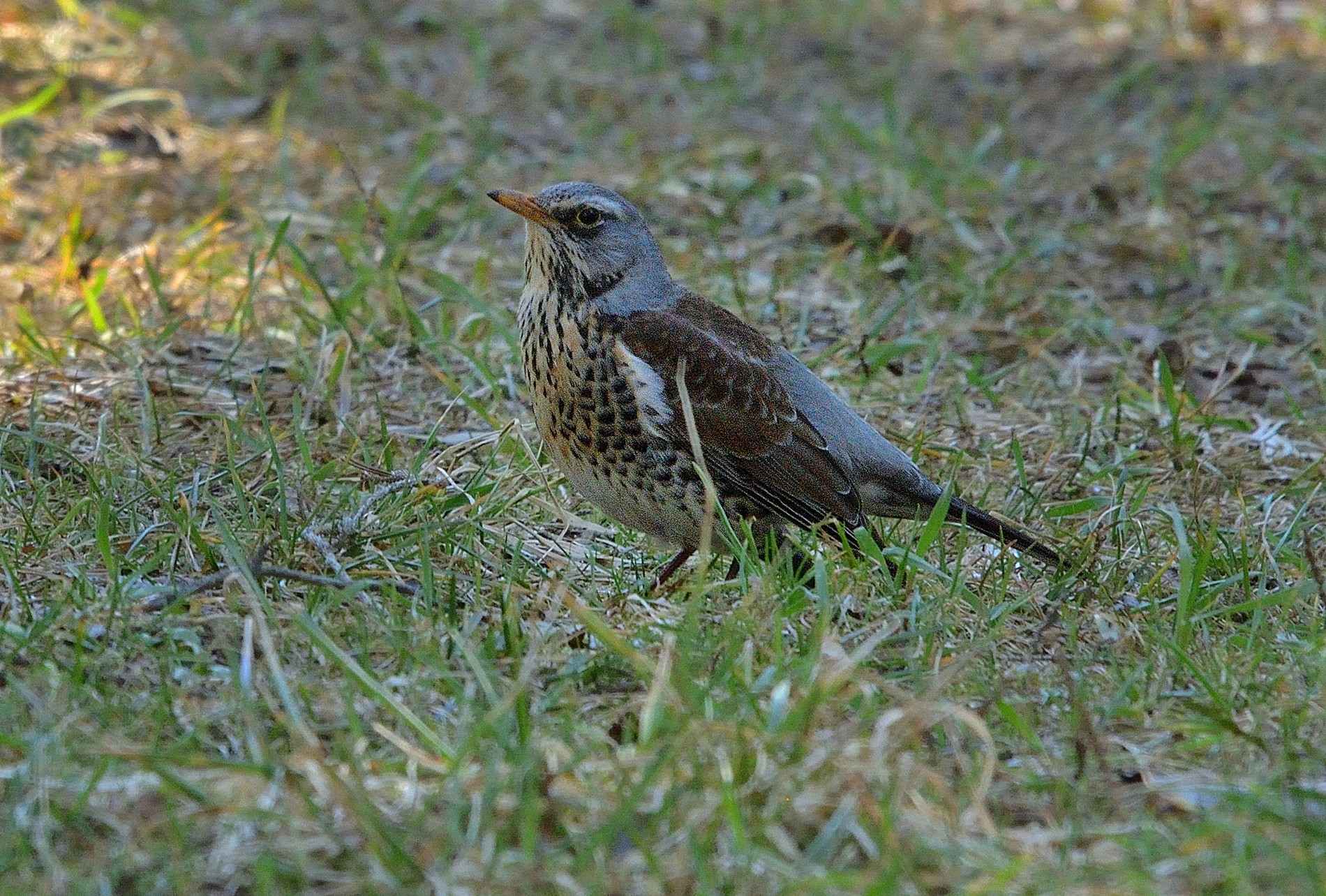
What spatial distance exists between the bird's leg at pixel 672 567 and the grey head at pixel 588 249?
2.56 feet

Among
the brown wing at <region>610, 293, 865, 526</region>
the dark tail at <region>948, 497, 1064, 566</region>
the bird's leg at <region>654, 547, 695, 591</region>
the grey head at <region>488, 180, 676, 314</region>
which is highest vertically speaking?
the grey head at <region>488, 180, 676, 314</region>

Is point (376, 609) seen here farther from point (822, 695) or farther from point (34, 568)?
point (822, 695)

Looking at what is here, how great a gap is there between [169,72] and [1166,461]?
20.2ft

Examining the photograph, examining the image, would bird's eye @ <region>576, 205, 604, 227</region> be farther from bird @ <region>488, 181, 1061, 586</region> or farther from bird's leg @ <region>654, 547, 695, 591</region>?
bird's leg @ <region>654, 547, 695, 591</region>

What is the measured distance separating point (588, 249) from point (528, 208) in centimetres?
24

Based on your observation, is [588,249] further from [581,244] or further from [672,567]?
[672,567]

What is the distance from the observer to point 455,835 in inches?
125

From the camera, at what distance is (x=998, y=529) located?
501 cm

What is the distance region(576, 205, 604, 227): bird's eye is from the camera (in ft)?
17.2

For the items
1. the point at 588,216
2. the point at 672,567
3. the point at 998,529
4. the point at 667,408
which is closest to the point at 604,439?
the point at 667,408

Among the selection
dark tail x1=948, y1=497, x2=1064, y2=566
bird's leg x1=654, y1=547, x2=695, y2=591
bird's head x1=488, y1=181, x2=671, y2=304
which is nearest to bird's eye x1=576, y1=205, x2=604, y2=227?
bird's head x1=488, y1=181, x2=671, y2=304

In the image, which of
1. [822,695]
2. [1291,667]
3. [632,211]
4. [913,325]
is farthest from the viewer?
[913,325]

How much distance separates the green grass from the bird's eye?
72 centimetres

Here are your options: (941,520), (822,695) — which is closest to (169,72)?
(941,520)
